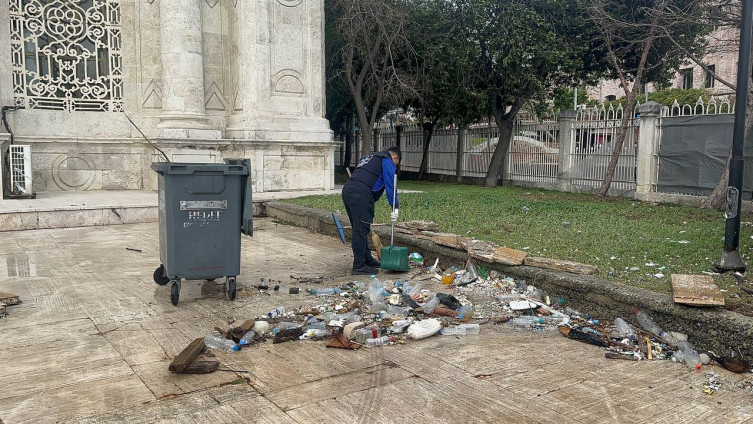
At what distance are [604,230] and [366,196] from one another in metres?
3.56

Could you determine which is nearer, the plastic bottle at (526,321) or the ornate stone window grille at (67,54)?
the plastic bottle at (526,321)

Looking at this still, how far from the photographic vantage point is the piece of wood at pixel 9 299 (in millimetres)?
5297

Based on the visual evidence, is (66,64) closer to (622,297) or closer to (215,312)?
(215,312)

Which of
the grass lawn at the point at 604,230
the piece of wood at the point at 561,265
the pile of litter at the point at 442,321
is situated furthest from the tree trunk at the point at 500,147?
the piece of wood at the point at 561,265

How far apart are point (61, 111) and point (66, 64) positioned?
112 cm

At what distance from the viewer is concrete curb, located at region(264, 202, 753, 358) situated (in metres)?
4.07

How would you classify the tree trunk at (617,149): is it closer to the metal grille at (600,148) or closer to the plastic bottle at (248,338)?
the metal grille at (600,148)

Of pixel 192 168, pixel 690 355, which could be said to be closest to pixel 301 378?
pixel 192 168

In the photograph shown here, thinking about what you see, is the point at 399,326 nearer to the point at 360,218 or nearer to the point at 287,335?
the point at 287,335

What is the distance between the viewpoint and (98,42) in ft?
46.8

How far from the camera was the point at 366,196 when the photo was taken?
6871 mm

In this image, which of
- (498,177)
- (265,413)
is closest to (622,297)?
(265,413)

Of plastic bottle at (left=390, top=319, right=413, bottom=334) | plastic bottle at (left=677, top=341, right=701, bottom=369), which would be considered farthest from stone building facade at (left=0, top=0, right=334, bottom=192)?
plastic bottle at (left=677, top=341, right=701, bottom=369)

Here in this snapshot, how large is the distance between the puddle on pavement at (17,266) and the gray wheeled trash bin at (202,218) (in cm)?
220
